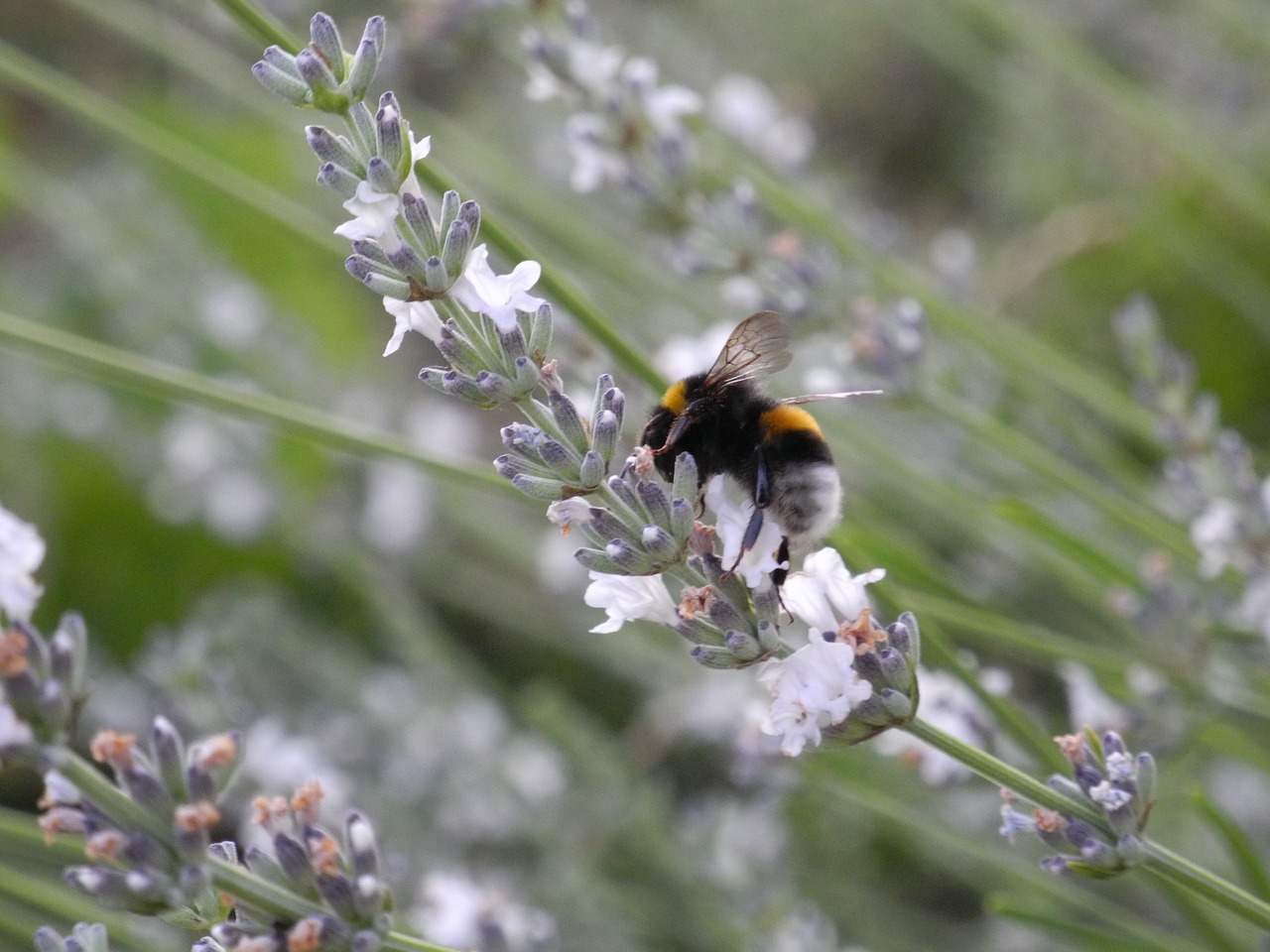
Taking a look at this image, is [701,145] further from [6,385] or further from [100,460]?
[6,385]

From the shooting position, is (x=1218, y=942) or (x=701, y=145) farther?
(x=701, y=145)

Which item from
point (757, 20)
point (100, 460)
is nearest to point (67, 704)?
point (100, 460)

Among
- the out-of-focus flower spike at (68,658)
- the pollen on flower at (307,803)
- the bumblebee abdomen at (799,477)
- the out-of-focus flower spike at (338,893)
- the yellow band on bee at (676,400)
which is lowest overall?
the out-of-focus flower spike at (338,893)

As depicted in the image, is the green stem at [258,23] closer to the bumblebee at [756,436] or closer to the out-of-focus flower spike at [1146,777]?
the bumblebee at [756,436]

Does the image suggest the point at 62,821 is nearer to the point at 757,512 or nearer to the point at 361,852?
the point at 361,852

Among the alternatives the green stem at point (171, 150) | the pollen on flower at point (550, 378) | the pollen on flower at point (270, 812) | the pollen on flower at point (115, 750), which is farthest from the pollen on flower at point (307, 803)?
the green stem at point (171, 150)

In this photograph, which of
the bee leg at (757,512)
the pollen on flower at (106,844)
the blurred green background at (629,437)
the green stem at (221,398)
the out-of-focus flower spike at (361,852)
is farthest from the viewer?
the blurred green background at (629,437)
